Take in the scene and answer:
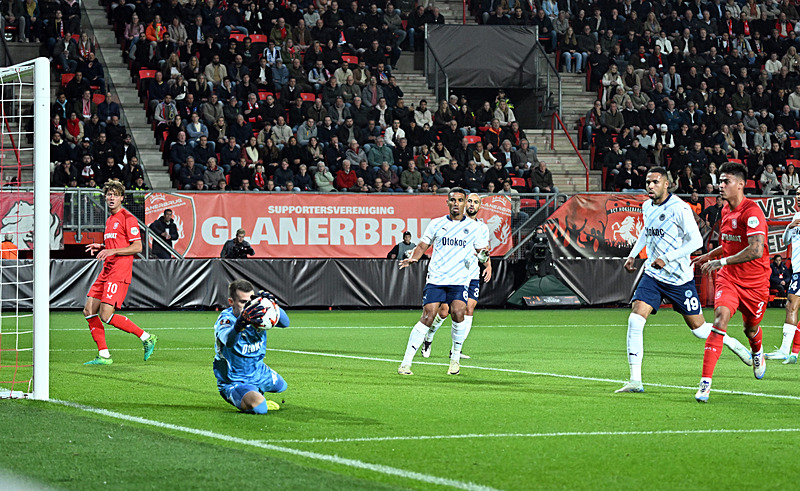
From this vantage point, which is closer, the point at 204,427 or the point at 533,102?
the point at 204,427

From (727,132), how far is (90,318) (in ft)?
80.3

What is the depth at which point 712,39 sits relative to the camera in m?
37.3

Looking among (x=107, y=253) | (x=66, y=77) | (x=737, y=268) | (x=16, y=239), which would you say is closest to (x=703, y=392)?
(x=737, y=268)

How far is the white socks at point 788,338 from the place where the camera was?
1415cm

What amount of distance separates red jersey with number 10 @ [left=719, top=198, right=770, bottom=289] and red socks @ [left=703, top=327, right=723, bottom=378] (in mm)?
934

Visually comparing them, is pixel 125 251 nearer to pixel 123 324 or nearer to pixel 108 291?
pixel 108 291

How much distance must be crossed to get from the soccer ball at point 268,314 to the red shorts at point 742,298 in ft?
14.8

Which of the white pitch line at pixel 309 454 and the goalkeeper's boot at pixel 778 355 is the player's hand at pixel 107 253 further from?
the goalkeeper's boot at pixel 778 355

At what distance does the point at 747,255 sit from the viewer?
10055mm

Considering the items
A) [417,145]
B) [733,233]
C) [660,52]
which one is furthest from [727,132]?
[733,233]

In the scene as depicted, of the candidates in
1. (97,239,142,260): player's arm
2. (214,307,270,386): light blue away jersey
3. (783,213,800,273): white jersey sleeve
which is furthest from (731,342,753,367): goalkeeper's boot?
(97,239,142,260): player's arm

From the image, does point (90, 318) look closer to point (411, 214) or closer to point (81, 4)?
point (411, 214)

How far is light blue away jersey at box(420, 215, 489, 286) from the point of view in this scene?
12.4 metres

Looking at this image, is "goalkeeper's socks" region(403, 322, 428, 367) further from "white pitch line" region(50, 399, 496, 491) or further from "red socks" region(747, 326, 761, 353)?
"white pitch line" region(50, 399, 496, 491)
